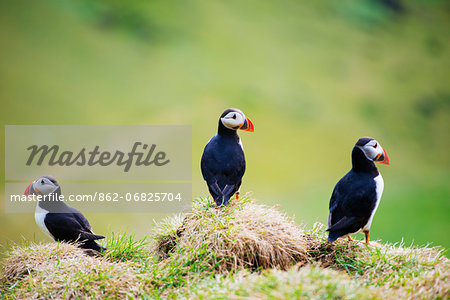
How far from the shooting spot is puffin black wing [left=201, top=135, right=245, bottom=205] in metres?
2.50

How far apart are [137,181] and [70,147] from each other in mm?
985

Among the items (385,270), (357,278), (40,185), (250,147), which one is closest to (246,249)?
(357,278)

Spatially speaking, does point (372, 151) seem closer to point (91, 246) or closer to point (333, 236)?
point (333, 236)

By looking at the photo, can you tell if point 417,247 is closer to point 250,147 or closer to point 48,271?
point 48,271

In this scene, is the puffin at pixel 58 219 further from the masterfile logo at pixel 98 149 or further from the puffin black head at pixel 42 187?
the masterfile logo at pixel 98 149

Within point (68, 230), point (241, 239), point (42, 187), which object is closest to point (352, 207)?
point (241, 239)

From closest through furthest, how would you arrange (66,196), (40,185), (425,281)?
(425,281) → (40,185) → (66,196)

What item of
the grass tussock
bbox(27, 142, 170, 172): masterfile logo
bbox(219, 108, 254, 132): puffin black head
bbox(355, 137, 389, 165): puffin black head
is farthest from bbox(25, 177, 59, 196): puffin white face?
bbox(355, 137, 389, 165): puffin black head

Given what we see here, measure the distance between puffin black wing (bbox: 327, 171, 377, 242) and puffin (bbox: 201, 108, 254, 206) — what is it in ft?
2.06

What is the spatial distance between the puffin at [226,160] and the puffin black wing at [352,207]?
0.63 m

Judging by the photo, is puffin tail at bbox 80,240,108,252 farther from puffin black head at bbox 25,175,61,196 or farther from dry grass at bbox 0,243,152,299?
puffin black head at bbox 25,175,61,196

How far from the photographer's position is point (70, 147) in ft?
16.4

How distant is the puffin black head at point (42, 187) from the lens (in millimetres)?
2535

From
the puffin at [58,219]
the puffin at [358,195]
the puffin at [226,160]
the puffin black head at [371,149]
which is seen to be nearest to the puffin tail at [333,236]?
the puffin at [358,195]
